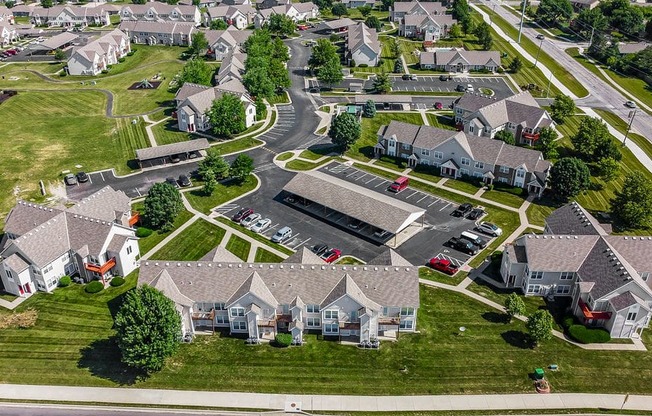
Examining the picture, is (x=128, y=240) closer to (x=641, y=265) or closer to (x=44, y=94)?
(x=641, y=265)

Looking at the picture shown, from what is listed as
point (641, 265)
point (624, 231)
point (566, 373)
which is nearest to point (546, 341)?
point (566, 373)

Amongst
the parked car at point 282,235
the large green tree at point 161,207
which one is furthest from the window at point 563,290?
the large green tree at point 161,207

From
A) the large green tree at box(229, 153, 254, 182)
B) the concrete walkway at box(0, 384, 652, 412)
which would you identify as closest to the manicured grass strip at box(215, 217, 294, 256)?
the large green tree at box(229, 153, 254, 182)

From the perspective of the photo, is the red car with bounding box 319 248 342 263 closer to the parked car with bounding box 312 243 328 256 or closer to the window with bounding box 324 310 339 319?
the parked car with bounding box 312 243 328 256

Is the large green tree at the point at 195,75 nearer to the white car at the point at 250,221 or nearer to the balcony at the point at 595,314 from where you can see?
the white car at the point at 250,221

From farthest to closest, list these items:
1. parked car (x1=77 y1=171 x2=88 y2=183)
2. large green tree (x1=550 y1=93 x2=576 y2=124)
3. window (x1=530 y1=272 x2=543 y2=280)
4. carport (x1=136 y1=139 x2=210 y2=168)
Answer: large green tree (x1=550 y1=93 x2=576 y2=124) → carport (x1=136 y1=139 x2=210 y2=168) → parked car (x1=77 y1=171 x2=88 y2=183) → window (x1=530 y1=272 x2=543 y2=280)
